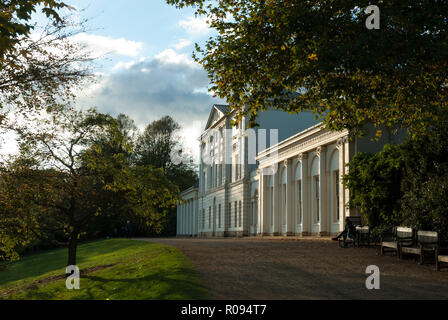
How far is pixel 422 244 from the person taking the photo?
1376 centimetres

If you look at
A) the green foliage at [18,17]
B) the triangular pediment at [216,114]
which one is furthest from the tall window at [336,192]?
the triangular pediment at [216,114]

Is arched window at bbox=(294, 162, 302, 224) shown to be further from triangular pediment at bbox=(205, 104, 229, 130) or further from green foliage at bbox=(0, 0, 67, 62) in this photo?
green foliage at bbox=(0, 0, 67, 62)

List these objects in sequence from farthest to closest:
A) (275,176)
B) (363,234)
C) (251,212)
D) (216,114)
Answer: (216,114)
(251,212)
(275,176)
(363,234)

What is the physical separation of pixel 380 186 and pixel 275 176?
19020 mm

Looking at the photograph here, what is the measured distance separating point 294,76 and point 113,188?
25.7 feet

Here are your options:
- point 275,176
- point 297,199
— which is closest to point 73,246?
point 297,199

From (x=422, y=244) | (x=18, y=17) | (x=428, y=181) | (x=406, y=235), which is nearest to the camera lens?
(x=18, y=17)

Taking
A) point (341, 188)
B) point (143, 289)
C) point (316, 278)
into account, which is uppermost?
point (341, 188)

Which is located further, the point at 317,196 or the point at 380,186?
the point at 317,196

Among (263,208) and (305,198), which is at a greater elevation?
(305,198)

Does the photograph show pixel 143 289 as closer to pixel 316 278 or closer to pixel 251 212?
pixel 316 278

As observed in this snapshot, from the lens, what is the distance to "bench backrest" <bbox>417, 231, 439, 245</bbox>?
1353 centimetres
